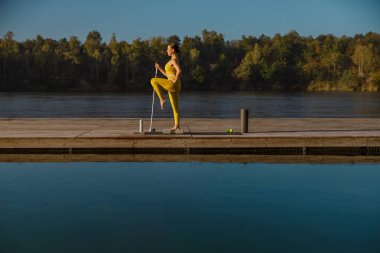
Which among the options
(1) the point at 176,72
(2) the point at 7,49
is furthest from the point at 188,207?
(2) the point at 7,49

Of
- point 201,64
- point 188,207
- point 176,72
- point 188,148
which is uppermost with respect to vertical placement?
point 201,64

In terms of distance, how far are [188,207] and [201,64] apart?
527 ft

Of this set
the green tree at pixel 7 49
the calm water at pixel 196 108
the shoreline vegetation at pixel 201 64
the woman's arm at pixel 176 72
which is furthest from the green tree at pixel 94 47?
the woman's arm at pixel 176 72

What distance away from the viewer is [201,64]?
553 ft

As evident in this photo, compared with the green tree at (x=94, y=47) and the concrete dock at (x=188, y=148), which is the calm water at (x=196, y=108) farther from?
the green tree at (x=94, y=47)

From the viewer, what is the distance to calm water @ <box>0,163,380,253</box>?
7.80 m


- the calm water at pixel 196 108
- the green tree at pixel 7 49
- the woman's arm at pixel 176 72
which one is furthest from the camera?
the green tree at pixel 7 49

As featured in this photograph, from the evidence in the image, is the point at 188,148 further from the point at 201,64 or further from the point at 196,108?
the point at 201,64

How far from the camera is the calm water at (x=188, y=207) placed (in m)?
7.80

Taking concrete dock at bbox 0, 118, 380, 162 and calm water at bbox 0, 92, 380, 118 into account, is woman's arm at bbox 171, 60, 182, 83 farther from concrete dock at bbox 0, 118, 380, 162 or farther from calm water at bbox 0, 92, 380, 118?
calm water at bbox 0, 92, 380, 118

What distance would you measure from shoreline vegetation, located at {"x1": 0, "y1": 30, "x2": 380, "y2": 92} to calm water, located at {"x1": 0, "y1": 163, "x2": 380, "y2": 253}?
141 metres

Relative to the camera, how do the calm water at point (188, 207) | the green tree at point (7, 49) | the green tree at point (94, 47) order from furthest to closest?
the green tree at point (94, 47) < the green tree at point (7, 49) < the calm water at point (188, 207)

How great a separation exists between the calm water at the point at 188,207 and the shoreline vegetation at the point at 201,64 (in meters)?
141

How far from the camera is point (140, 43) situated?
17188cm
